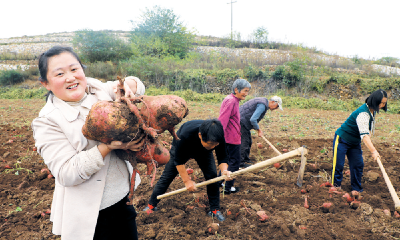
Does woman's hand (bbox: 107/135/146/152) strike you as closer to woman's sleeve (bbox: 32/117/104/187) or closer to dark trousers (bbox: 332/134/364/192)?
woman's sleeve (bbox: 32/117/104/187)

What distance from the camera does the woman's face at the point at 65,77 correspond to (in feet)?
3.87

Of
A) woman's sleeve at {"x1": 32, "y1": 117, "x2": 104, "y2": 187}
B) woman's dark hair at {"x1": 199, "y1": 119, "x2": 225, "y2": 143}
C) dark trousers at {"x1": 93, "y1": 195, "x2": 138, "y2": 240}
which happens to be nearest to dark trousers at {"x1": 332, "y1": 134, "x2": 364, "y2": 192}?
woman's dark hair at {"x1": 199, "y1": 119, "x2": 225, "y2": 143}

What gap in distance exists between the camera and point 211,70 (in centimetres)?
1579

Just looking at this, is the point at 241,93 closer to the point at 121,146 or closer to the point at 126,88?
the point at 126,88

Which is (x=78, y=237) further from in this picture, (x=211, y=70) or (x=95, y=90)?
(x=211, y=70)

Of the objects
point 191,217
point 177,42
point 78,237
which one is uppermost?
point 177,42

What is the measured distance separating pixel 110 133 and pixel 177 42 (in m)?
21.4

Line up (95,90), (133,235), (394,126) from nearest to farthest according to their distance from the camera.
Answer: (95,90) → (133,235) → (394,126)

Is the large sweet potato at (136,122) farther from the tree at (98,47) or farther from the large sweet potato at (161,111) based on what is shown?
the tree at (98,47)

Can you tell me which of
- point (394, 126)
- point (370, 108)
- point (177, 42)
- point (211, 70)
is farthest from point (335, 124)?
point (177, 42)

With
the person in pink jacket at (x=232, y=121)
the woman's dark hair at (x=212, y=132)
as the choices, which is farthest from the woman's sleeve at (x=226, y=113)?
the woman's dark hair at (x=212, y=132)

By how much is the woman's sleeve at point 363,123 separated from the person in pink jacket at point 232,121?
1.57 metres

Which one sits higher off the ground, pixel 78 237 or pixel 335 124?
pixel 78 237

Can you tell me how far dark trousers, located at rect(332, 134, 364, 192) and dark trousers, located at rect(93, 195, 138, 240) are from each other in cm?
322
